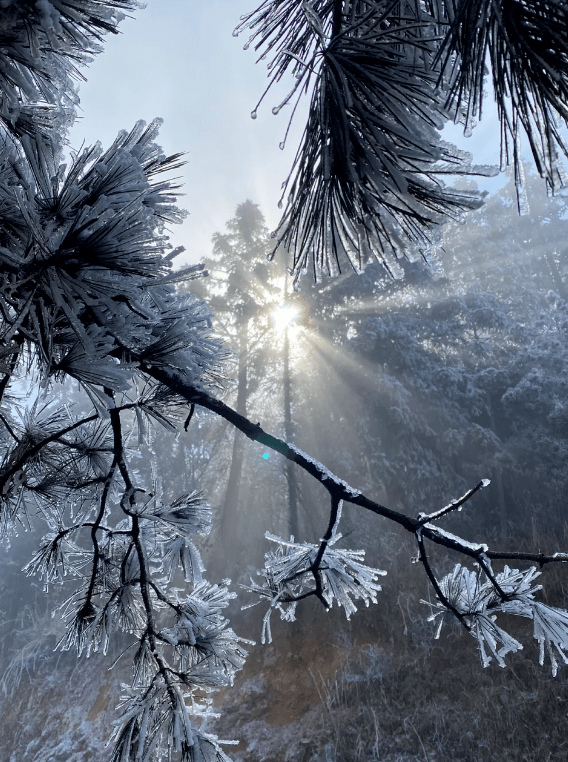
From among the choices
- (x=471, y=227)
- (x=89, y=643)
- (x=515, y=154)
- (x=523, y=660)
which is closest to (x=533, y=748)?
(x=523, y=660)

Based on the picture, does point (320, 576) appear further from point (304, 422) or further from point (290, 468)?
point (304, 422)

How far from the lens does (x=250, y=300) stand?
12.2 meters

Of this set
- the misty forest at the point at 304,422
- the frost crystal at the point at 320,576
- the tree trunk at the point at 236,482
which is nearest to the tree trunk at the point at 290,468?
the misty forest at the point at 304,422

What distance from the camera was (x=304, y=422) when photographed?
41.1ft

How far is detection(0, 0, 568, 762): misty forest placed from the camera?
933 mm

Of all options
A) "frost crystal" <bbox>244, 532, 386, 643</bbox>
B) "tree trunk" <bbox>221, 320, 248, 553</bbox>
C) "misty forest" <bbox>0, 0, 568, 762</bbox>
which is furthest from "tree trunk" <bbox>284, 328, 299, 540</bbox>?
"frost crystal" <bbox>244, 532, 386, 643</bbox>

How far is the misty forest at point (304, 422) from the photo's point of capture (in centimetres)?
93

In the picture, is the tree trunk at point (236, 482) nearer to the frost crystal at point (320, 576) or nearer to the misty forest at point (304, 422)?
the misty forest at point (304, 422)

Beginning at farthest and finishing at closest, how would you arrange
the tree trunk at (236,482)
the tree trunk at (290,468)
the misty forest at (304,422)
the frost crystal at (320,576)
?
the tree trunk at (236,482) < the tree trunk at (290,468) < the frost crystal at (320,576) < the misty forest at (304,422)

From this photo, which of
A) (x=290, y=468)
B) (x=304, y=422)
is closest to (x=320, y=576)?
(x=290, y=468)

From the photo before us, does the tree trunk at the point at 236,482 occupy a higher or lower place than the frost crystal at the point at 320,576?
higher

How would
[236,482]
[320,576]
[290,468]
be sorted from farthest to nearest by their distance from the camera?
1. [236,482]
2. [290,468]
3. [320,576]

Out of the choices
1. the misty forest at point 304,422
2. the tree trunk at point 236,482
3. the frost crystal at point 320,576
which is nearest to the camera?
the misty forest at point 304,422

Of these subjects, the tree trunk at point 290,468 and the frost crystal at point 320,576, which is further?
the tree trunk at point 290,468
